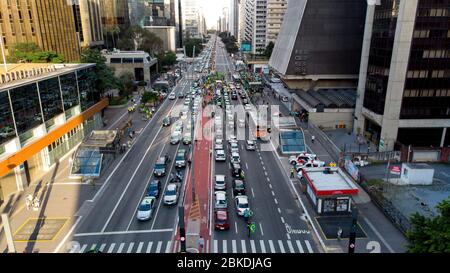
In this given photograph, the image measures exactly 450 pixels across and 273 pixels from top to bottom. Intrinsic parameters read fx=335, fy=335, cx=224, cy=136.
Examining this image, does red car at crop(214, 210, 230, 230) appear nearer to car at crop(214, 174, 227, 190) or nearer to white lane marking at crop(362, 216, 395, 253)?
car at crop(214, 174, 227, 190)

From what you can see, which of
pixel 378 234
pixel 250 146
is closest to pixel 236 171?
pixel 250 146

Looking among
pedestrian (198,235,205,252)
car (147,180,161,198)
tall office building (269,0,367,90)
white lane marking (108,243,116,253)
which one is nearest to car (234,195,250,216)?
pedestrian (198,235,205,252)

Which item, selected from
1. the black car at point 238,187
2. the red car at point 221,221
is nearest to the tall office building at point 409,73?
the black car at point 238,187

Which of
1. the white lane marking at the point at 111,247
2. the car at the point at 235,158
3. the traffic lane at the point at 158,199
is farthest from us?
the car at the point at 235,158

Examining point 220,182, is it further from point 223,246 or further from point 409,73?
point 409,73

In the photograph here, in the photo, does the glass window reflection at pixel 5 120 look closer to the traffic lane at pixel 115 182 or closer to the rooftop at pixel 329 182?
the traffic lane at pixel 115 182

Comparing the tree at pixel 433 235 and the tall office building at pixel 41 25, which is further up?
the tall office building at pixel 41 25
